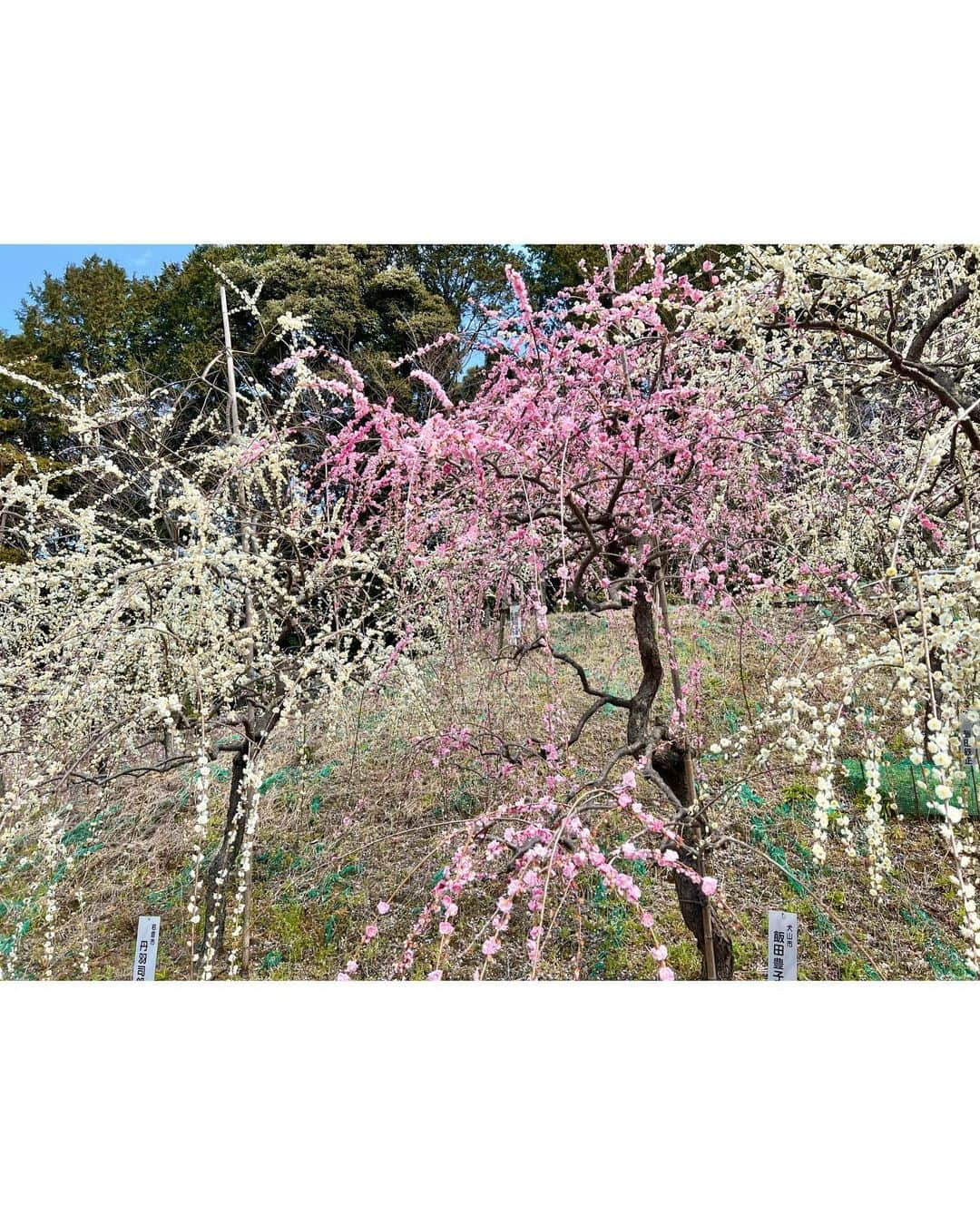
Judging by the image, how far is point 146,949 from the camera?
5.52 feet

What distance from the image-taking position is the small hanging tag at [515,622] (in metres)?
1.81

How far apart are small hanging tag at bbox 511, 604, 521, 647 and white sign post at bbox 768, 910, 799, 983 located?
0.82 m

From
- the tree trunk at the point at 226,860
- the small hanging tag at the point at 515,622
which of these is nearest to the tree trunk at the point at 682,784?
the small hanging tag at the point at 515,622

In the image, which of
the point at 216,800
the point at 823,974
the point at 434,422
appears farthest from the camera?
the point at 216,800

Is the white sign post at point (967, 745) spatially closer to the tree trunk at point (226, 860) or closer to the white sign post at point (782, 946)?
the white sign post at point (782, 946)

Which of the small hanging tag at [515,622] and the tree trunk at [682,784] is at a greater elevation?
the small hanging tag at [515,622]

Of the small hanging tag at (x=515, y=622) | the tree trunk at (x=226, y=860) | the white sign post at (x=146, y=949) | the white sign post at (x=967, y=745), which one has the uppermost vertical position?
the small hanging tag at (x=515, y=622)

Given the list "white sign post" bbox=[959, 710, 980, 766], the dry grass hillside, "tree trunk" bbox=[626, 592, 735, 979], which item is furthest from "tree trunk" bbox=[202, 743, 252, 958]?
"white sign post" bbox=[959, 710, 980, 766]

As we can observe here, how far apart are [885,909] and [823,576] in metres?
0.83

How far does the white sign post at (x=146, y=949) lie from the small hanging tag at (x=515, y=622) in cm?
105

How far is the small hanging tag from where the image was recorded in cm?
181
